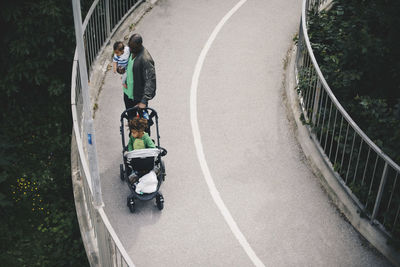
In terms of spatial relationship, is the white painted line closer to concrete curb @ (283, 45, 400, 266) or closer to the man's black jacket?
the man's black jacket

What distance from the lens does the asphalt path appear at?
1017 centimetres

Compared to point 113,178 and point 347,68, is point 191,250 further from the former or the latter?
point 347,68

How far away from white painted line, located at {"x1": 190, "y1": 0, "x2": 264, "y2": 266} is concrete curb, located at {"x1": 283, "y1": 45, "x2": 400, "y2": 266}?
2.03m

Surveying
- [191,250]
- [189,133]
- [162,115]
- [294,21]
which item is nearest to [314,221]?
[191,250]

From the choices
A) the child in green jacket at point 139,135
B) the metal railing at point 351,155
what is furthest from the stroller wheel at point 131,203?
the metal railing at point 351,155

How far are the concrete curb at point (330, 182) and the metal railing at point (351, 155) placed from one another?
11 cm

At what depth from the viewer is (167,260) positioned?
9922 mm

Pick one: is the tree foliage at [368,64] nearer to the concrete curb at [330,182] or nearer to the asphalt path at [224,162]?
the concrete curb at [330,182]

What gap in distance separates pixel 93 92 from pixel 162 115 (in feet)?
5.71

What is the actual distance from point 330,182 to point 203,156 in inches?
104

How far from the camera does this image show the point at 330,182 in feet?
36.4

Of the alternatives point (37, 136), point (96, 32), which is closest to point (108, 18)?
point (96, 32)

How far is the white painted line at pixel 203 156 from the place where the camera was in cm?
1022

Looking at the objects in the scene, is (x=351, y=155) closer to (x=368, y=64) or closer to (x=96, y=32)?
(x=368, y=64)
